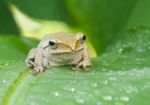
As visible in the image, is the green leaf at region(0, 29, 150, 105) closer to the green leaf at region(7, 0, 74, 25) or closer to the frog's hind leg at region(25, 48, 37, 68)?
the frog's hind leg at region(25, 48, 37, 68)

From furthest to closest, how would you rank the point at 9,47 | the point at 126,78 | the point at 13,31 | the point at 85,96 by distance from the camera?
the point at 13,31, the point at 9,47, the point at 126,78, the point at 85,96

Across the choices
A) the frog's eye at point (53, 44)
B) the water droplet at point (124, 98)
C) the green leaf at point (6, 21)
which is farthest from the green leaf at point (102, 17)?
the water droplet at point (124, 98)

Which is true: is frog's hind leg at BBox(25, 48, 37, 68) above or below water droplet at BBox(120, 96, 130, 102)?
above

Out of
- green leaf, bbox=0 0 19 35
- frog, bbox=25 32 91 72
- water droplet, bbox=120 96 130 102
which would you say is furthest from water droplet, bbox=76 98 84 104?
green leaf, bbox=0 0 19 35

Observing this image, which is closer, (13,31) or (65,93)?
(65,93)

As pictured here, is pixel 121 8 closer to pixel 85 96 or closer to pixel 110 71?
pixel 110 71

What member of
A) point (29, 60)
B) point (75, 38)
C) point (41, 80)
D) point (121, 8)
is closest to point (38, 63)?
point (29, 60)

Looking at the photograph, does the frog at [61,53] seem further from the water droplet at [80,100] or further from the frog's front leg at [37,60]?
the water droplet at [80,100]

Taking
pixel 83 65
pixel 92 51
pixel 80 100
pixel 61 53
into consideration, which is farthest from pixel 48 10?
pixel 80 100
